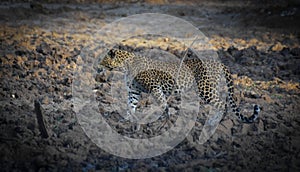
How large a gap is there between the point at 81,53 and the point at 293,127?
6055 mm

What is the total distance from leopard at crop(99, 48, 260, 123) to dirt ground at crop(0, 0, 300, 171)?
555 millimetres

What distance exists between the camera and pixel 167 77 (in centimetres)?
739

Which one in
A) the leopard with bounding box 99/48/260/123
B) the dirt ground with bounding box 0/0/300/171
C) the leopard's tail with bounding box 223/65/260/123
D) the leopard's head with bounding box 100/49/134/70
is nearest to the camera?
the dirt ground with bounding box 0/0/300/171

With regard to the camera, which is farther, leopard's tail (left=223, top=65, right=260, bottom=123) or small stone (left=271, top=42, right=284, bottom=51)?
small stone (left=271, top=42, right=284, bottom=51)

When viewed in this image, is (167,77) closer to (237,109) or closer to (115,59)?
(115,59)

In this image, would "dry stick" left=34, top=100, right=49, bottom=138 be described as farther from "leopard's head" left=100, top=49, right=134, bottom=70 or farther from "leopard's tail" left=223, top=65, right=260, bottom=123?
"leopard's tail" left=223, top=65, right=260, bottom=123

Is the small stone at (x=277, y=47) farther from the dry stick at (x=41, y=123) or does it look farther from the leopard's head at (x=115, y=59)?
the dry stick at (x=41, y=123)

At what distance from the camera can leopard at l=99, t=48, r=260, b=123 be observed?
23.7 ft

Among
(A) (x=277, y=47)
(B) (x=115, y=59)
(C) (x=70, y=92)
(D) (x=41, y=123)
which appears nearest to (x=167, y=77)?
(B) (x=115, y=59)

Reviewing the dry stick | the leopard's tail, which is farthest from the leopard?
the dry stick

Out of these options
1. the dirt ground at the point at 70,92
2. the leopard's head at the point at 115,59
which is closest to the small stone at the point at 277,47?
the dirt ground at the point at 70,92

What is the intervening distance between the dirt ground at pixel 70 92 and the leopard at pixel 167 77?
21.8 inches

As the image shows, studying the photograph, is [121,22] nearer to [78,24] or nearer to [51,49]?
[78,24]

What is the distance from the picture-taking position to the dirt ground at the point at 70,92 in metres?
5.37
